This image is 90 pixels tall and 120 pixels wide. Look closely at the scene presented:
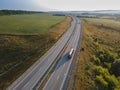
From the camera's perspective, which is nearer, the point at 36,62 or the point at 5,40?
the point at 36,62

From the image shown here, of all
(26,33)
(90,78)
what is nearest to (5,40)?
(26,33)

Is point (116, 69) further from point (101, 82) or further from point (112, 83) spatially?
point (101, 82)

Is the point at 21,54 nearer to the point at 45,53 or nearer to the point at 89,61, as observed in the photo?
the point at 45,53

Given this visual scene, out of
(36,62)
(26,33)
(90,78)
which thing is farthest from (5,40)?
(90,78)

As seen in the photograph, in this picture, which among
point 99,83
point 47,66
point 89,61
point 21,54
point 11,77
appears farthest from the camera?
point 21,54

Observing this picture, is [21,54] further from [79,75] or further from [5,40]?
[79,75]

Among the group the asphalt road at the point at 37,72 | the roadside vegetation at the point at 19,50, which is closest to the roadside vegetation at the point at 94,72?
the asphalt road at the point at 37,72

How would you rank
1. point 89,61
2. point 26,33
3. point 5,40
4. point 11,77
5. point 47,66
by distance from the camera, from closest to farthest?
point 11,77 → point 47,66 → point 89,61 → point 5,40 → point 26,33
